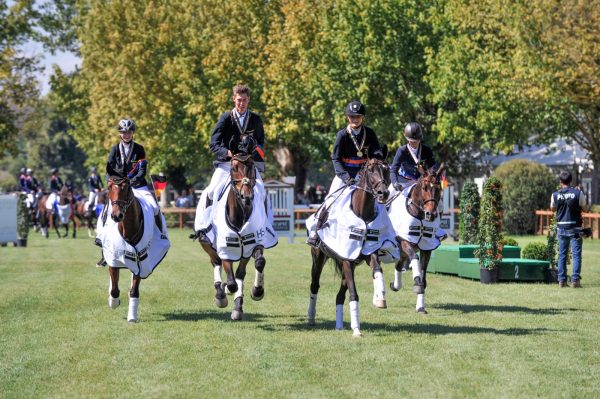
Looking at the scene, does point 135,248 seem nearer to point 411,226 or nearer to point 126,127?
point 126,127

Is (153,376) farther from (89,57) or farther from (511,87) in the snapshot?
(89,57)

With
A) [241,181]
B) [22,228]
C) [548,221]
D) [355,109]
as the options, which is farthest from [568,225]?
[22,228]

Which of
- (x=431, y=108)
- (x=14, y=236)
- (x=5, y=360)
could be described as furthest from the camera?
(x=431, y=108)

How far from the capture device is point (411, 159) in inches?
707

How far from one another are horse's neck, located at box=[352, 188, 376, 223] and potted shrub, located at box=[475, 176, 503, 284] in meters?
8.42

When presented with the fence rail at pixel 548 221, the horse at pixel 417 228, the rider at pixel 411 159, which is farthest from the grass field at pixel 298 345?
the fence rail at pixel 548 221

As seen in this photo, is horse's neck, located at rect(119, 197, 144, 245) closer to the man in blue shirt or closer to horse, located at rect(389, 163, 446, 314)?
horse, located at rect(389, 163, 446, 314)

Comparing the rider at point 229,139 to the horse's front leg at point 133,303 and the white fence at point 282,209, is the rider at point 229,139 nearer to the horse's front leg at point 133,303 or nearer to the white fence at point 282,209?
the horse's front leg at point 133,303

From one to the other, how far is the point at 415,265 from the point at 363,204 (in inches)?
128

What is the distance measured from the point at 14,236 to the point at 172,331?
24.8m

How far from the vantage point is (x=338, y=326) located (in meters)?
14.9

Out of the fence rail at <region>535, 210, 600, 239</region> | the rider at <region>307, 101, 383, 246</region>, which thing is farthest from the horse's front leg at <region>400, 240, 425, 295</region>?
the fence rail at <region>535, 210, 600, 239</region>

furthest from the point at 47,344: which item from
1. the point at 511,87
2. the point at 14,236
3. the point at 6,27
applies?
the point at 6,27

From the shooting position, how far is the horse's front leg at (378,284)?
14.5m
